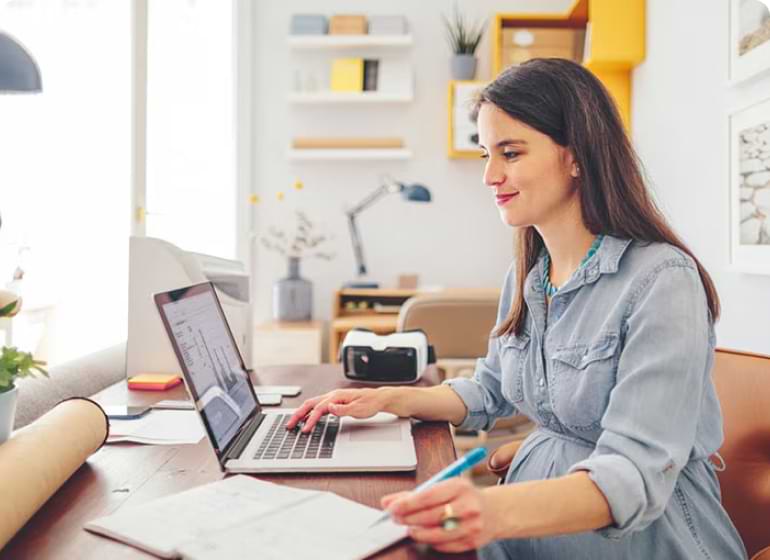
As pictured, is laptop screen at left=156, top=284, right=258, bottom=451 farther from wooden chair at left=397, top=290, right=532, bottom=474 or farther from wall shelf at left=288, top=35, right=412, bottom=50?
wall shelf at left=288, top=35, right=412, bottom=50

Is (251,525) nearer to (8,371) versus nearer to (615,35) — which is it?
(8,371)

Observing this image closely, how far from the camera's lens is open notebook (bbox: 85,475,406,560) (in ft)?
2.40

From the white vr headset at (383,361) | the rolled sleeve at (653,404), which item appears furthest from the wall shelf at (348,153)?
the rolled sleeve at (653,404)

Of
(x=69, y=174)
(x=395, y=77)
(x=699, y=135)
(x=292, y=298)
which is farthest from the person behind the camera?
(x=395, y=77)

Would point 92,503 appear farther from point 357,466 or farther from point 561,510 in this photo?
point 561,510

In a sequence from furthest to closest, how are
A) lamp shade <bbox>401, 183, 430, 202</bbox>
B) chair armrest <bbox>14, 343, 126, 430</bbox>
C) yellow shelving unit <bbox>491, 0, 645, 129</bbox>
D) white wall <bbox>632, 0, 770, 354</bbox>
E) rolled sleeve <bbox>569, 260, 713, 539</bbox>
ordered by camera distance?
lamp shade <bbox>401, 183, 430, 202</bbox>, yellow shelving unit <bbox>491, 0, 645, 129</bbox>, white wall <bbox>632, 0, 770, 354</bbox>, chair armrest <bbox>14, 343, 126, 430</bbox>, rolled sleeve <bbox>569, 260, 713, 539</bbox>

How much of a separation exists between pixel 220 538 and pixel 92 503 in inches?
9.1

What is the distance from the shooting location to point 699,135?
2.50 meters

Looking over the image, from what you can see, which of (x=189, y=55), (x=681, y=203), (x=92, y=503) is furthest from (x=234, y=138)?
(x=92, y=503)

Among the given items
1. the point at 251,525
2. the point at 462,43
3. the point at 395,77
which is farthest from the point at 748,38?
the point at 395,77

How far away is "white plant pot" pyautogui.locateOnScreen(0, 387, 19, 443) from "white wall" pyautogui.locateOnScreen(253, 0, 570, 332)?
10.3 ft

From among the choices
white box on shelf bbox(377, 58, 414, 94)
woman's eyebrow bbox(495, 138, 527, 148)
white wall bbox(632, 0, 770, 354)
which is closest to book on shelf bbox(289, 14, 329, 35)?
white box on shelf bbox(377, 58, 414, 94)

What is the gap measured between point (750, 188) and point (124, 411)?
5.40 ft

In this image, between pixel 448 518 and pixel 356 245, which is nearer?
pixel 448 518
